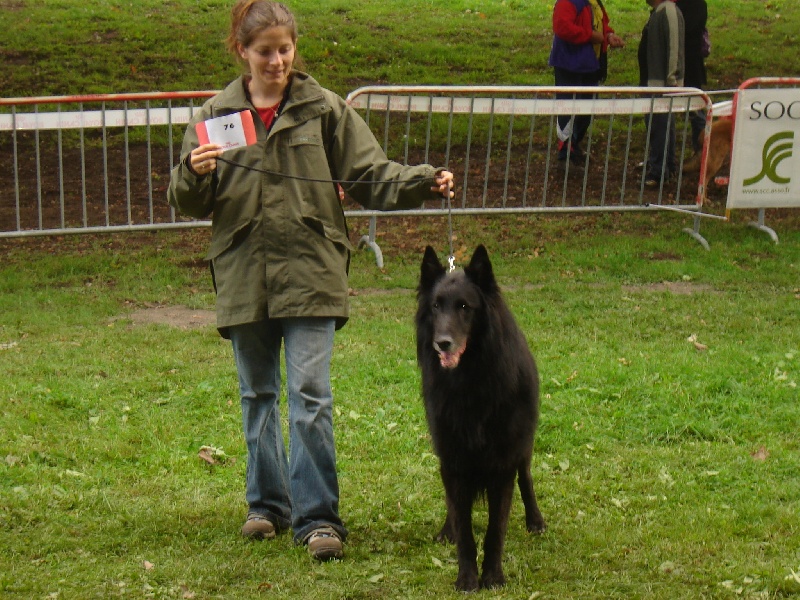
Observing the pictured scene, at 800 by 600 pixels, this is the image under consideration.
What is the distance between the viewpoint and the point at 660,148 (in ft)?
36.9

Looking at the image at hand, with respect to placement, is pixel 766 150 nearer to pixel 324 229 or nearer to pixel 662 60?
pixel 662 60

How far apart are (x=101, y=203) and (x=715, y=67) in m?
9.13

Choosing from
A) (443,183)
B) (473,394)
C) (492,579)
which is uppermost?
(443,183)

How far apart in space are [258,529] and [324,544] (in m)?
0.39

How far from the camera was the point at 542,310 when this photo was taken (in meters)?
8.36

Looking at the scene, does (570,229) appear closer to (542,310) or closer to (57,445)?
(542,310)

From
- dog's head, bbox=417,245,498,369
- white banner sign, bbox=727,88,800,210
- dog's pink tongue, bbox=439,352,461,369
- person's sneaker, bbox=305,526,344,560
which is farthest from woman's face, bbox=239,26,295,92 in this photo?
white banner sign, bbox=727,88,800,210

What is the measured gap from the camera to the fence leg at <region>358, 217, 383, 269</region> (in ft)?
32.6

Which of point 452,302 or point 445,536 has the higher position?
point 452,302

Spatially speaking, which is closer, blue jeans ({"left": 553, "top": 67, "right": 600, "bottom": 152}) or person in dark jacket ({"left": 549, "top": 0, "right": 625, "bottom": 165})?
person in dark jacket ({"left": 549, "top": 0, "right": 625, "bottom": 165})

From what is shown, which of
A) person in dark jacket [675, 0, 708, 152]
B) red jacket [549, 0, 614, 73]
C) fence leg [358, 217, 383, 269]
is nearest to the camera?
fence leg [358, 217, 383, 269]

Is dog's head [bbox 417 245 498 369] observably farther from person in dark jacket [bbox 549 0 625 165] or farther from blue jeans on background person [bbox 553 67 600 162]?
person in dark jacket [bbox 549 0 625 165]

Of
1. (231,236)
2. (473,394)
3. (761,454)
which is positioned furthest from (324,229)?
(761,454)

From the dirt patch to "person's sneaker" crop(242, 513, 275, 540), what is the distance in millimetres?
3737
